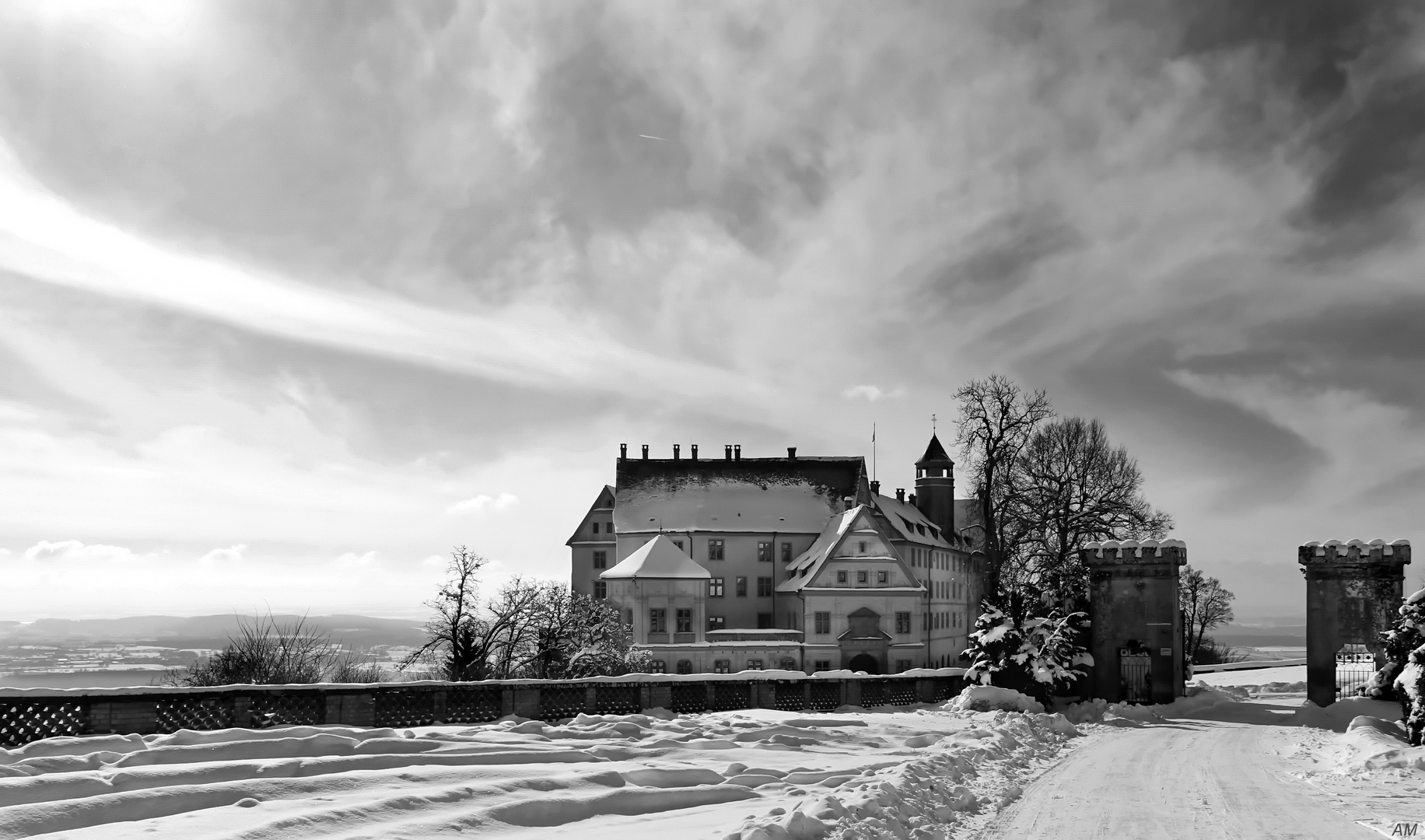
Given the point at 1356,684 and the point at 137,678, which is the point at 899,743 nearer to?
the point at 1356,684

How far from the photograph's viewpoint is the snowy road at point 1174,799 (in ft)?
39.3

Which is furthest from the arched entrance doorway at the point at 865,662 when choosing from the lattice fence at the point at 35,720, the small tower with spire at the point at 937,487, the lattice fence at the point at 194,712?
the lattice fence at the point at 35,720

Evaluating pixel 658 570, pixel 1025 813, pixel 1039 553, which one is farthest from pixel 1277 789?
pixel 658 570

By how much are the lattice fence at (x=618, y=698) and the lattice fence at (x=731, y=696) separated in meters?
2.16

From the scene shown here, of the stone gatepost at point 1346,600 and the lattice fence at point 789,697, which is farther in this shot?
the stone gatepost at point 1346,600

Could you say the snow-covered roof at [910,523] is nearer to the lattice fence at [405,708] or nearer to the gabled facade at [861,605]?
the gabled facade at [861,605]

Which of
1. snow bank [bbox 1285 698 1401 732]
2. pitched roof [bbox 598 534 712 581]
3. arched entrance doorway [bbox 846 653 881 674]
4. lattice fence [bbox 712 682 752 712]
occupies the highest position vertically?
pitched roof [bbox 598 534 712 581]

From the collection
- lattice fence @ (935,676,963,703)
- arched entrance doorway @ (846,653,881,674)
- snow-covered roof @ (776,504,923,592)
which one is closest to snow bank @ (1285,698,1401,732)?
lattice fence @ (935,676,963,703)

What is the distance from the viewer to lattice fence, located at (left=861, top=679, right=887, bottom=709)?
2746 centimetres

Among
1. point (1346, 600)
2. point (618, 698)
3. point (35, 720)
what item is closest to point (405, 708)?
point (618, 698)

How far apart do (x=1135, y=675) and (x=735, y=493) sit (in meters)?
38.0

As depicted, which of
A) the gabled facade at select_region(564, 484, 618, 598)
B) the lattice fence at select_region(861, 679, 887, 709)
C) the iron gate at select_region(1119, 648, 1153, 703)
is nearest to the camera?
the lattice fence at select_region(861, 679, 887, 709)

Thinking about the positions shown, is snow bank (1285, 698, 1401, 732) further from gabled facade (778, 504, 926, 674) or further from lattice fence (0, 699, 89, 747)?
gabled facade (778, 504, 926, 674)

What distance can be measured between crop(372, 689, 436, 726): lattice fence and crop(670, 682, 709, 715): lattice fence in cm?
576
